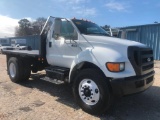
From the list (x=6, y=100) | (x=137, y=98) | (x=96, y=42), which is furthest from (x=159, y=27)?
(x=6, y=100)

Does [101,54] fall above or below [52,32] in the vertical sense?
below

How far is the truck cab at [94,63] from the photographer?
15.2ft

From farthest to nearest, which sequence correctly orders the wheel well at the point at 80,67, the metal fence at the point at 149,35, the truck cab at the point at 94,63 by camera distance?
the metal fence at the point at 149,35 → the wheel well at the point at 80,67 → the truck cab at the point at 94,63

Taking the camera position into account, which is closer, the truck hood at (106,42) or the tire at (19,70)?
the truck hood at (106,42)

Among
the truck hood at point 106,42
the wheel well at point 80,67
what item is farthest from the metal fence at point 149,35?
the wheel well at point 80,67

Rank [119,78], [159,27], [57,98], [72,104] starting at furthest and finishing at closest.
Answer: [159,27] < [57,98] < [72,104] < [119,78]

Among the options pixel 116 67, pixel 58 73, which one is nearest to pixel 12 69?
pixel 58 73

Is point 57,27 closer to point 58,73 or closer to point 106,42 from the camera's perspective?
point 58,73

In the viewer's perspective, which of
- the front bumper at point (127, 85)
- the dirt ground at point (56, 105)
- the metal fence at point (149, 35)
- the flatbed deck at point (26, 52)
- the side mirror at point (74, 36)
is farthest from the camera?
the metal fence at point (149, 35)

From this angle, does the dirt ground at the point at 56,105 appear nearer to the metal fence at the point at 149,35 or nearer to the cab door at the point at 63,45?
the cab door at the point at 63,45

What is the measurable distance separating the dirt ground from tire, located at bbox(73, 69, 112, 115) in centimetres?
18

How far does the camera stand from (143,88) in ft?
15.9

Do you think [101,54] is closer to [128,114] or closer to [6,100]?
[128,114]

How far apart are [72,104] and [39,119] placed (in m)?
1.23
